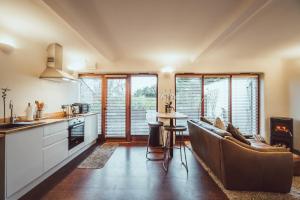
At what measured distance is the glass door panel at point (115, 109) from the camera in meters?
5.79

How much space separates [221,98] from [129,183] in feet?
13.0

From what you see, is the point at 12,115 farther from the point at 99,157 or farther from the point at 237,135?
the point at 237,135

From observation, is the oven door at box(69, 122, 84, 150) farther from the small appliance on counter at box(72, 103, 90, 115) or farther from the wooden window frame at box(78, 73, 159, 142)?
the wooden window frame at box(78, 73, 159, 142)

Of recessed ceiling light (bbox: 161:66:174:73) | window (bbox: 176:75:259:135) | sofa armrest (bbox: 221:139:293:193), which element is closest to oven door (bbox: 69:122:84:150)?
recessed ceiling light (bbox: 161:66:174:73)

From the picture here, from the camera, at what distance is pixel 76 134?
4.15 meters

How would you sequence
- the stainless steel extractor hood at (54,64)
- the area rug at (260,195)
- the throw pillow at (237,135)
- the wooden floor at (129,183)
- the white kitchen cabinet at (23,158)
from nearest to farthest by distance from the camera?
1. the white kitchen cabinet at (23,158)
2. the area rug at (260,195)
3. the wooden floor at (129,183)
4. the throw pillow at (237,135)
5. the stainless steel extractor hood at (54,64)

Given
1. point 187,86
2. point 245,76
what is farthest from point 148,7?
point 245,76

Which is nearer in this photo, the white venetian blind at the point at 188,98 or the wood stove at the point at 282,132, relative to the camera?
the wood stove at the point at 282,132

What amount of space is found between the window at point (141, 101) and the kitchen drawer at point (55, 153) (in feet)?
7.93

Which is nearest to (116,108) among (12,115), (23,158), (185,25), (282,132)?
(12,115)

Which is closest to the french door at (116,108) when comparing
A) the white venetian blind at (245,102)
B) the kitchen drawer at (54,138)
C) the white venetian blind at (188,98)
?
the white venetian blind at (188,98)

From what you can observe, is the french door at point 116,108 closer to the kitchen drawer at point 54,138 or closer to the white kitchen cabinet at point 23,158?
the kitchen drawer at point 54,138

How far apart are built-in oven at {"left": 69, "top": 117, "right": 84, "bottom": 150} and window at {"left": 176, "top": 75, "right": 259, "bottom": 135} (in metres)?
2.79

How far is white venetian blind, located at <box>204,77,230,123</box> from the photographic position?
18.8ft
